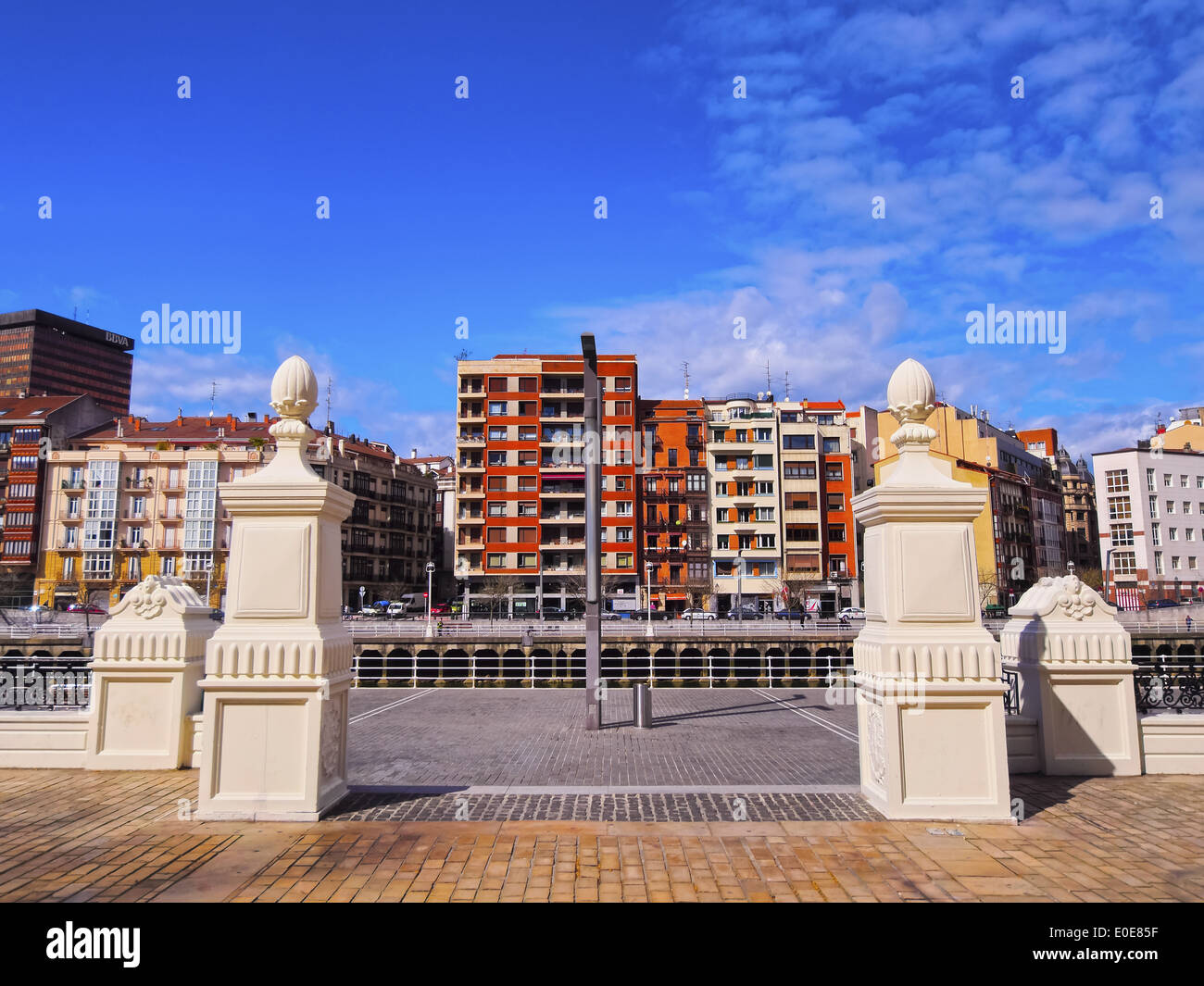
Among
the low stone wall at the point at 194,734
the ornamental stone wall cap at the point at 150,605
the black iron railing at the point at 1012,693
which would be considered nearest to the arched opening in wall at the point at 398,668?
the low stone wall at the point at 194,734

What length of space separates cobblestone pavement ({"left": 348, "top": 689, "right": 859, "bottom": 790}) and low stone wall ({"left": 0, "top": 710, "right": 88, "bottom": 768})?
101 inches

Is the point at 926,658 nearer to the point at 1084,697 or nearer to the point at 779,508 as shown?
the point at 1084,697

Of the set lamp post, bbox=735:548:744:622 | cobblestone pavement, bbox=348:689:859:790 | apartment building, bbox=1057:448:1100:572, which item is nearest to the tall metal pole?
cobblestone pavement, bbox=348:689:859:790

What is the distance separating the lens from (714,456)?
61.8m

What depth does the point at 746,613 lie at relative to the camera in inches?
2058

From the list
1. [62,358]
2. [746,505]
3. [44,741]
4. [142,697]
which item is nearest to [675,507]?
[746,505]

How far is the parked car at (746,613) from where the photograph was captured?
47.9 m

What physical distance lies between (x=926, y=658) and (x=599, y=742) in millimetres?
5407

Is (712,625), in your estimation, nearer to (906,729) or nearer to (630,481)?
(630,481)

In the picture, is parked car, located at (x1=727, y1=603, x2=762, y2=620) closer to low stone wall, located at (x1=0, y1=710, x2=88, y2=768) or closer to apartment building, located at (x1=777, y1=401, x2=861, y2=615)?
apartment building, located at (x1=777, y1=401, x2=861, y2=615)

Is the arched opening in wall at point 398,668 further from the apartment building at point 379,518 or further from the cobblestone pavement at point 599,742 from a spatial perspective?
the apartment building at point 379,518

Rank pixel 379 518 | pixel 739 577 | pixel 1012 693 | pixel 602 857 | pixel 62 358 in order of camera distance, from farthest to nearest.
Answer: pixel 62 358 → pixel 379 518 → pixel 739 577 → pixel 1012 693 → pixel 602 857
